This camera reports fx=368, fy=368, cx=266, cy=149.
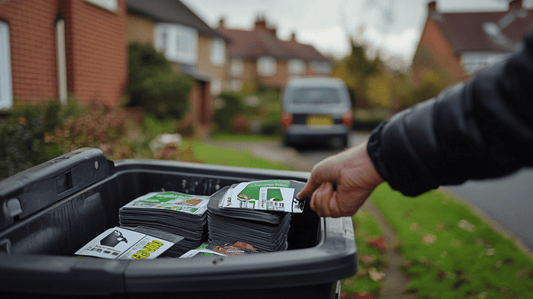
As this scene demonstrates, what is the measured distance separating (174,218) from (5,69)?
5.84 m

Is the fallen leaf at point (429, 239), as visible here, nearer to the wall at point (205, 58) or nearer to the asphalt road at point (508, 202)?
the asphalt road at point (508, 202)

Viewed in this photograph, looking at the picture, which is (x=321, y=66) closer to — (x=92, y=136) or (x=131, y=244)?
(x=92, y=136)

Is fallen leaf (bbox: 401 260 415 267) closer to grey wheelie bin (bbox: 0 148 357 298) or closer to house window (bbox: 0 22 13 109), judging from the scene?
grey wheelie bin (bbox: 0 148 357 298)

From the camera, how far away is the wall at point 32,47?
590 centimetres

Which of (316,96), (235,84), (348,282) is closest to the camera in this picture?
(348,282)

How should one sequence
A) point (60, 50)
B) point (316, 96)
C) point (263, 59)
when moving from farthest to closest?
1. point (263, 59)
2. point (316, 96)
3. point (60, 50)

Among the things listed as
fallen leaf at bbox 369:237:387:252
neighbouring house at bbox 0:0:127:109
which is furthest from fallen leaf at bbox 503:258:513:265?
neighbouring house at bbox 0:0:127:109

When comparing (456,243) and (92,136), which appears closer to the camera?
(456,243)

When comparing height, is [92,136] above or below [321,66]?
below

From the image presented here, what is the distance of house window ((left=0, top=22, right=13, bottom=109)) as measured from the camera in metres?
5.82

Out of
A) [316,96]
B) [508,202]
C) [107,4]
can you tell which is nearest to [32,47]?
[107,4]

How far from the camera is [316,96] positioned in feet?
33.6

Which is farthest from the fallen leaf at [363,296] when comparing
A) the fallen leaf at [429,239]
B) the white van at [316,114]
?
the white van at [316,114]

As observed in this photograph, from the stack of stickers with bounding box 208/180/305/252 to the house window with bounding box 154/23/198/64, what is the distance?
17.0 meters
